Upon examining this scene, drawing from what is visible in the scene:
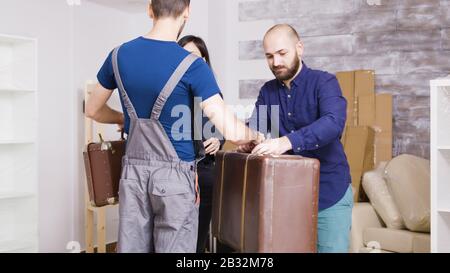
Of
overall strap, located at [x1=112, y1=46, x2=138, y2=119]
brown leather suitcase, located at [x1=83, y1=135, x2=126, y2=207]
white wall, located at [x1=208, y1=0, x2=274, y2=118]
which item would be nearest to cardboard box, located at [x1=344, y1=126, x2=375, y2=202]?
white wall, located at [x1=208, y1=0, x2=274, y2=118]

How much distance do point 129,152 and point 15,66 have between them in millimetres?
2393

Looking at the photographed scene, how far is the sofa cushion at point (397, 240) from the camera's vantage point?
2.83m

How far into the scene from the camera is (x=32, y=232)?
361 cm

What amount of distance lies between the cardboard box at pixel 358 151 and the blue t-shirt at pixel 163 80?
1949mm

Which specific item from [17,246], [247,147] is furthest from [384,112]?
[17,246]

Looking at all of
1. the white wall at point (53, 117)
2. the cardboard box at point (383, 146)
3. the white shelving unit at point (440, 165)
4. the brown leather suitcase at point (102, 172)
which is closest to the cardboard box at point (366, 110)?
the cardboard box at point (383, 146)

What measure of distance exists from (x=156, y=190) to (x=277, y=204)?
13.6 inches

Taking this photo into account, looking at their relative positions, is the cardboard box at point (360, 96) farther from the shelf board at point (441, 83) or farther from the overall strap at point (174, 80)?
the overall strap at point (174, 80)

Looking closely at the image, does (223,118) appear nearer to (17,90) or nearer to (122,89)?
(122,89)

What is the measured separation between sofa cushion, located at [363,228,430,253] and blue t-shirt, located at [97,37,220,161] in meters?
1.80

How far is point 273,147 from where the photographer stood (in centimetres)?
165

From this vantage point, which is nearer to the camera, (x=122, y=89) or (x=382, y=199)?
(x=122, y=89)

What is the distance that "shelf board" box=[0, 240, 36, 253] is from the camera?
11.4 feet
